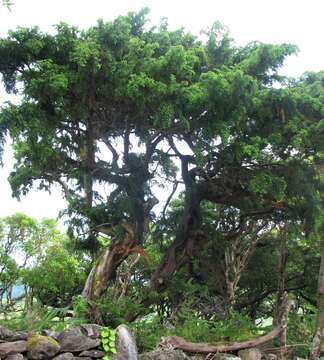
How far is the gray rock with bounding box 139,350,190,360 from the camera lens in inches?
285

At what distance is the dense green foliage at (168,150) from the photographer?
8.66m

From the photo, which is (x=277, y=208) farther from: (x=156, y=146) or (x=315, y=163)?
(x=156, y=146)

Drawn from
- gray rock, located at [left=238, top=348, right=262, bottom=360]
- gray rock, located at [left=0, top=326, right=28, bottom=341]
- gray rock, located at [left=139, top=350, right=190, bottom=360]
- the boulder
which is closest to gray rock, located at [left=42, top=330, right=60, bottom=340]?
the boulder

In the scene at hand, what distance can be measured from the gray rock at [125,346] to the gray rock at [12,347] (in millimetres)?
1315

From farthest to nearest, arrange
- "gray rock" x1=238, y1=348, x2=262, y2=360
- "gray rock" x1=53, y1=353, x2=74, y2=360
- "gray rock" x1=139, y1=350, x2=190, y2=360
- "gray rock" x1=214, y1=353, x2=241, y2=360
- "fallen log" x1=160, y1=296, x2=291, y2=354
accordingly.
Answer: "gray rock" x1=238, y1=348, x2=262, y2=360 → "gray rock" x1=214, y1=353, x2=241, y2=360 → "fallen log" x1=160, y1=296, x2=291, y2=354 → "gray rock" x1=139, y1=350, x2=190, y2=360 → "gray rock" x1=53, y1=353, x2=74, y2=360

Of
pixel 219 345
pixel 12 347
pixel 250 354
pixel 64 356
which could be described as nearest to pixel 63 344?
pixel 64 356

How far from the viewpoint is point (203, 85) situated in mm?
8906

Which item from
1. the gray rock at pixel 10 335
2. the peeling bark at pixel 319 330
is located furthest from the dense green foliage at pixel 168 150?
the gray rock at pixel 10 335

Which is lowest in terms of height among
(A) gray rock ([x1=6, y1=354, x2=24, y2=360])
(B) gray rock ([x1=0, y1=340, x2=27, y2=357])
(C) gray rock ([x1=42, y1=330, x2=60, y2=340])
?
(A) gray rock ([x1=6, y1=354, x2=24, y2=360])

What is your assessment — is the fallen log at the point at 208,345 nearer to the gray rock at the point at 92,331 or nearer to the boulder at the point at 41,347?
the gray rock at the point at 92,331

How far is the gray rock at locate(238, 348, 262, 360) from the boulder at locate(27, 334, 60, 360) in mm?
3471

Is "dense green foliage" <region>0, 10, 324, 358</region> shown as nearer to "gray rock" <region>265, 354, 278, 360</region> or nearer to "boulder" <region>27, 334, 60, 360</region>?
"gray rock" <region>265, 354, 278, 360</region>

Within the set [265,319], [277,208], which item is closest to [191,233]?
[277,208]

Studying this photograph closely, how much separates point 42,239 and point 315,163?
12404 millimetres
